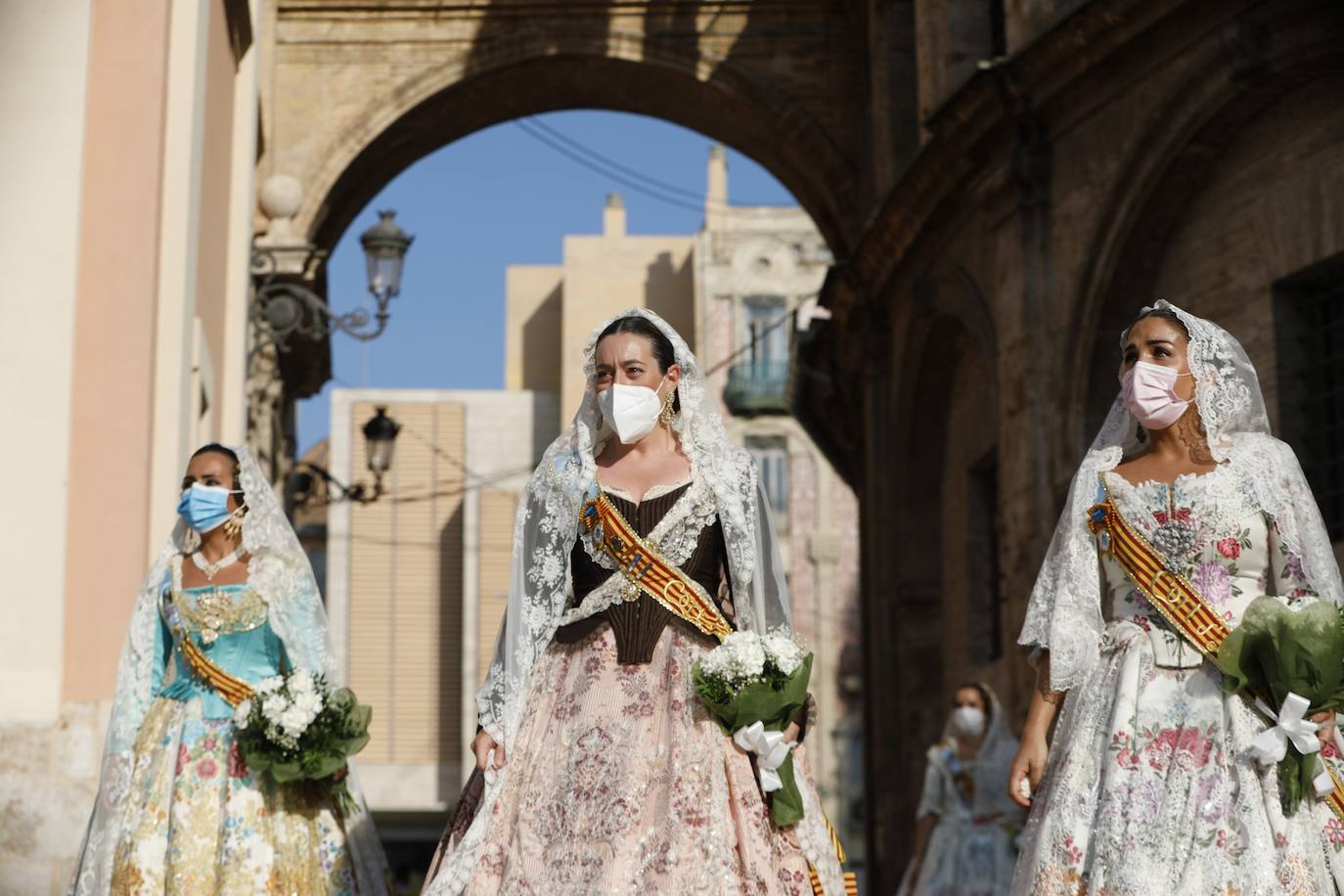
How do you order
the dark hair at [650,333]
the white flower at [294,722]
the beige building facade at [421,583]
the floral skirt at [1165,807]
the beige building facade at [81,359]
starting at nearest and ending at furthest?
the floral skirt at [1165,807] < the dark hair at [650,333] < the white flower at [294,722] < the beige building facade at [81,359] < the beige building facade at [421,583]

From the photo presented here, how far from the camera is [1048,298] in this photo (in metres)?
16.2

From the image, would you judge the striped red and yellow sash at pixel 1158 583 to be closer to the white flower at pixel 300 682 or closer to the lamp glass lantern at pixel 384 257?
the white flower at pixel 300 682

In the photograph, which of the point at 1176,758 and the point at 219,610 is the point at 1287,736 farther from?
the point at 219,610

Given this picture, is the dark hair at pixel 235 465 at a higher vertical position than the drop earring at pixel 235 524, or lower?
higher

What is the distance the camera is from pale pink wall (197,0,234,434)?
1401 cm

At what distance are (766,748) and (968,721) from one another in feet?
23.1

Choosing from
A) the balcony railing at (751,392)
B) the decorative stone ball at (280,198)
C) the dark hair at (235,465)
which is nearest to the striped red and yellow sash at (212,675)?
the dark hair at (235,465)

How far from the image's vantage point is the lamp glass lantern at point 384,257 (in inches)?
696

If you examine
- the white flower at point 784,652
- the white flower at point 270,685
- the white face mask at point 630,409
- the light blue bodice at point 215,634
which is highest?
the white face mask at point 630,409

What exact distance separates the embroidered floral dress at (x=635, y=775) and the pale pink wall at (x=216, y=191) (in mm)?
7192

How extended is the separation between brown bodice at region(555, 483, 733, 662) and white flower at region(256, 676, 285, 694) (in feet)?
5.29

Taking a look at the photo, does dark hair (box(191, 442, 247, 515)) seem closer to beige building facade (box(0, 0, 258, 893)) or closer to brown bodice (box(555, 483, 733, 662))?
brown bodice (box(555, 483, 733, 662))

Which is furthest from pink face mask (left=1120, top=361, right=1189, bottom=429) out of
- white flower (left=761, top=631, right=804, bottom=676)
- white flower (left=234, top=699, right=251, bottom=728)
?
white flower (left=234, top=699, right=251, bottom=728)

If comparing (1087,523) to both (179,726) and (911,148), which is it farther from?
(911,148)
